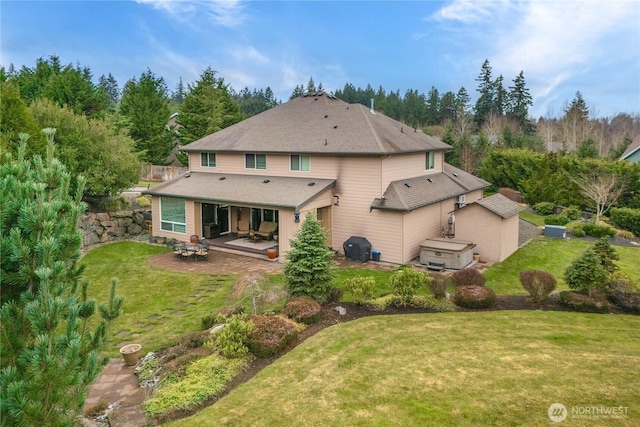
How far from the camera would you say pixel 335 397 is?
7.68 meters

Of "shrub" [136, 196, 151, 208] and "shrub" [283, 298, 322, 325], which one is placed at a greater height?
"shrub" [136, 196, 151, 208]

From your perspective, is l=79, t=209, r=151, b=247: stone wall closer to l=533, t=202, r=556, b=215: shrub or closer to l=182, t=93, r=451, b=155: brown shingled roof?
l=182, t=93, r=451, b=155: brown shingled roof

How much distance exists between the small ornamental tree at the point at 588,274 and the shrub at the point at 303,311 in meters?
7.52

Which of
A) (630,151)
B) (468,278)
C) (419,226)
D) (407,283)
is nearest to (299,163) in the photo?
(419,226)

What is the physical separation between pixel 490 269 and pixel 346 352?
34.1 feet

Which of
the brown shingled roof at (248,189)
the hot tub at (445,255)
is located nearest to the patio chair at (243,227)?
the brown shingled roof at (248,189)

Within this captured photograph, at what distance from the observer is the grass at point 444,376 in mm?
7117

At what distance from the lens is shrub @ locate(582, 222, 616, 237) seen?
2305 centimetres

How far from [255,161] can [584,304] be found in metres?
16.0

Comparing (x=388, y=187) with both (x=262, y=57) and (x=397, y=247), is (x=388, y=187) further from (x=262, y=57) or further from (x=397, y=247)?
(x=262, y=57)

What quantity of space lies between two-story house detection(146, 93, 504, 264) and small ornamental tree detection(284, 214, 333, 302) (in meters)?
5.28

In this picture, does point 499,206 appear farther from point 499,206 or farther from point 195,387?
point 195,387

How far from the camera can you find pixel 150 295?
1520 centimetres

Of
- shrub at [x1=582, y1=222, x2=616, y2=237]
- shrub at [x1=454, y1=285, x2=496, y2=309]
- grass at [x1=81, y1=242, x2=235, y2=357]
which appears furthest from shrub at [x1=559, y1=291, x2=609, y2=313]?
shrub at [x1=582, y1=222, x2=616, y2=237]
